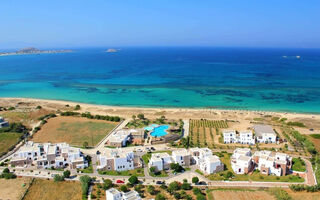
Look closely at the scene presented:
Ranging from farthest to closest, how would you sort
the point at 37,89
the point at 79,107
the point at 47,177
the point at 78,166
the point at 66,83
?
1. the point at 66,83
2. the point at 37,89
3. the point at 79,107
4. the point at 78,166
5. the point at 47,177

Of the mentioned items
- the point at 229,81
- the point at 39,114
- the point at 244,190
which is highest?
the point at 229,81

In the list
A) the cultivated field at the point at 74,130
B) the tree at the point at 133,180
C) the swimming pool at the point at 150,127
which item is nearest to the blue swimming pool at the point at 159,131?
the swimming pool at the point at 150,127

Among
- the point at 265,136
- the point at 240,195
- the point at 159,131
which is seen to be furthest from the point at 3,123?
the point at 265,136

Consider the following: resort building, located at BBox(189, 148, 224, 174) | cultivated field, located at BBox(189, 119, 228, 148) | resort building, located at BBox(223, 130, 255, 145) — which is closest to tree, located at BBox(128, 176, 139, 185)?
resort building, located at BBox(189, 148, 224, 174)

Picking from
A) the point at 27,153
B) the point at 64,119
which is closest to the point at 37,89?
the point at 64,119

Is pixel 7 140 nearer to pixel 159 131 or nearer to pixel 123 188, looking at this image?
pixel 123 188

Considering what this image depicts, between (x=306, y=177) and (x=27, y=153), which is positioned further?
(x=27, y=153)

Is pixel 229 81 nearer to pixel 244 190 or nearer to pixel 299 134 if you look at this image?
pixel 299 134
